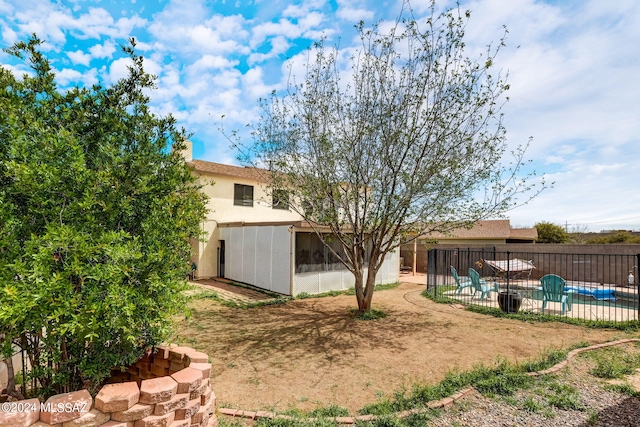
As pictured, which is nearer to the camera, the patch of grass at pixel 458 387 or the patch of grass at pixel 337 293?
the patch of grass at pixel 458 387

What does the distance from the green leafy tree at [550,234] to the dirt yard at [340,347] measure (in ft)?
69.3

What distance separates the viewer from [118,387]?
2.61 metres

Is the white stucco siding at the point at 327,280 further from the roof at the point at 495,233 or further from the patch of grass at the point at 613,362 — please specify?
the patch of grass at the point at 613,362

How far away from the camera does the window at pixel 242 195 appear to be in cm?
1732

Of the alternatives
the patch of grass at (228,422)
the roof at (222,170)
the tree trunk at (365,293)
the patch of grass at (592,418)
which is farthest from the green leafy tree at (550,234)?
the patch of grass at (228,422)

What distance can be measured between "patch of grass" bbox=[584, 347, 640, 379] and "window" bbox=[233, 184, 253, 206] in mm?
15195

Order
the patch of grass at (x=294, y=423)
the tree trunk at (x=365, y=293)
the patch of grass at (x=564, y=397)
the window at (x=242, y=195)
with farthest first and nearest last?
1. the window at (x=242, y=195)
2. the tree trunk at (x=365, y=293)
3. the patch of grass at (x=564, y=397)
4. the patch of grass at (x=294, y=423)

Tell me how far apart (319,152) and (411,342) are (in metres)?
5.20

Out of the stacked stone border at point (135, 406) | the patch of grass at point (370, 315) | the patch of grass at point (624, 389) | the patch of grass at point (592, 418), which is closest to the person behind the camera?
the stacked stone border at point (135, 406)

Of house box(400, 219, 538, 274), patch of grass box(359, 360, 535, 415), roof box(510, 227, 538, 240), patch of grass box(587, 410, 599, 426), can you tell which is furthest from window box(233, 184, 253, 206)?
roof box(510, 227, 538, 240)

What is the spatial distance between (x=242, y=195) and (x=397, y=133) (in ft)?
37.8

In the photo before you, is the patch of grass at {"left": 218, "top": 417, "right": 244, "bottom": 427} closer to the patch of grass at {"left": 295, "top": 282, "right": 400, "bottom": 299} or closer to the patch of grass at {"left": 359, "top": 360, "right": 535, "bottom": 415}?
the patch of grass at {"left": 359, "top": 360, "right": 535, "bottom": 415}

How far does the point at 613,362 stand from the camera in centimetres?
553

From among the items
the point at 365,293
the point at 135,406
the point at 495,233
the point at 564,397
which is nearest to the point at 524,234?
the point at 495,233
